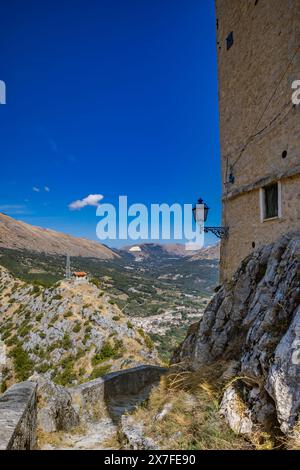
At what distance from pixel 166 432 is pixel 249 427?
1325mm

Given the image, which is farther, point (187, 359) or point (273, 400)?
point (187, 359)

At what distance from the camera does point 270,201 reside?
26.0ft

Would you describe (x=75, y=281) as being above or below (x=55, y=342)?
above

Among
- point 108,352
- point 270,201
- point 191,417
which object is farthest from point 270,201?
point 108,352

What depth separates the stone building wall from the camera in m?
7.23

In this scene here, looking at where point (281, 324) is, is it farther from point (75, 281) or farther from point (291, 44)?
point (75, 281)

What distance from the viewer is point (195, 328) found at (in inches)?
383

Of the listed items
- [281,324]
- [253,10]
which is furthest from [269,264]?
[253,10]

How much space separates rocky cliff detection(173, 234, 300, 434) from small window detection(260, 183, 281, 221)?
104cm

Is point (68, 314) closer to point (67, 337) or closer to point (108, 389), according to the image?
point (67, 337)

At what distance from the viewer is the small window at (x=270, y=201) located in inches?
295

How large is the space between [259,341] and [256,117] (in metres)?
6.57

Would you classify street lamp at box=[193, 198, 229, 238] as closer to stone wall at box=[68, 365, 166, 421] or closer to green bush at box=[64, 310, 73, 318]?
stone wall at box=[68, 365, 166, 421]

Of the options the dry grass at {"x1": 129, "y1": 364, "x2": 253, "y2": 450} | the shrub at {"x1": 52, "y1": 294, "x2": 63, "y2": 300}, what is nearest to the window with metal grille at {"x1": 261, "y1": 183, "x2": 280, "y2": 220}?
the dry grass at {"x1": 129, "y1": 364, "x2": 253, "y2": 450}
